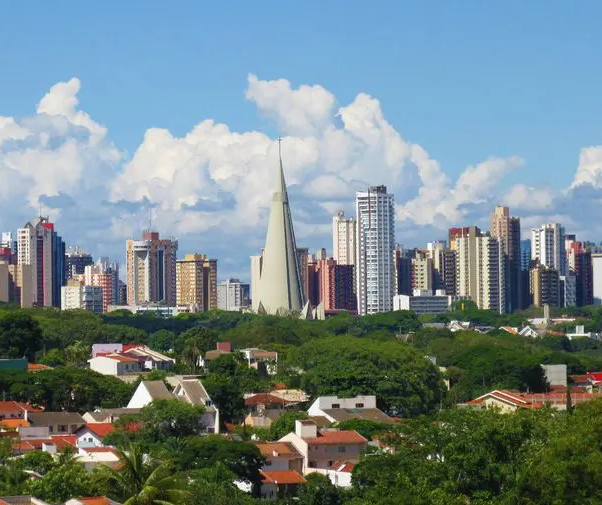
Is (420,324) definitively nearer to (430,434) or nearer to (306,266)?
(306,266)

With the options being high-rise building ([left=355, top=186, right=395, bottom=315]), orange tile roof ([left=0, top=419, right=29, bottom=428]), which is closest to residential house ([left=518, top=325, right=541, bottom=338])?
high-rise building ([left=355, top=186, right=395, bottom=315])

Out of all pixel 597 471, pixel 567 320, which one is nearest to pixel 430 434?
pixel 597 471

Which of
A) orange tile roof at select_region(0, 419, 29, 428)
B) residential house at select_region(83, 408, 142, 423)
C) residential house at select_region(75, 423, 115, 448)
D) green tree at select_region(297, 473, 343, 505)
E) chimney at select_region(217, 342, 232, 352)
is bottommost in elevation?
green tree at select_region(297, 473, 343, 505)

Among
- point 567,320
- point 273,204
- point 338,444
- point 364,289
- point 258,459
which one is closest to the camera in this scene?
point 258,459

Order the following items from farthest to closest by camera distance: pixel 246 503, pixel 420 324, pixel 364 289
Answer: pixel 364 289
pixel 420 324
pixel 246 503

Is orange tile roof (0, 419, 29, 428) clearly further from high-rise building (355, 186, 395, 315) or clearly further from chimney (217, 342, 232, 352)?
high-rise building (355, 186, 395, 315)

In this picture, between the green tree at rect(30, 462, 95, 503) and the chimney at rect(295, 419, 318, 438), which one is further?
the chimney at rect(295, 419, 318, 438)

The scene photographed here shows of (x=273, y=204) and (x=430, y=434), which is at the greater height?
(x=273, y=204)

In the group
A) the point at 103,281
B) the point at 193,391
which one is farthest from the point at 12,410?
the point at 103,281
